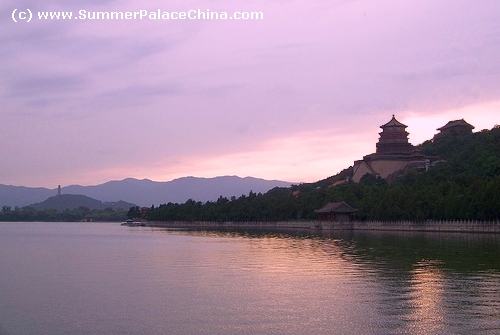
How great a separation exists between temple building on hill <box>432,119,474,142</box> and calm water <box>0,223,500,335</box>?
7481 cm

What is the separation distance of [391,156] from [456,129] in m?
16.1

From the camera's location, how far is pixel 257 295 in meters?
18.2

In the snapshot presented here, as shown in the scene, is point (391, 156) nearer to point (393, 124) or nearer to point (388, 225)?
point (393, 124)

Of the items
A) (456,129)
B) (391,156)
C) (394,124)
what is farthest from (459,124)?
(391,156)

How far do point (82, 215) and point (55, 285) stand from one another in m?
171

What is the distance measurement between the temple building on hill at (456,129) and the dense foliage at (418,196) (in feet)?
5.75

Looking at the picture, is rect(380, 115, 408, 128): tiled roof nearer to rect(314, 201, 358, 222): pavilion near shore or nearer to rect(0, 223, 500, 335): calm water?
rect(314, 201, 358, 222): pavilion near shore

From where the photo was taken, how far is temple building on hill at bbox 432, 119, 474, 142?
10025 cm

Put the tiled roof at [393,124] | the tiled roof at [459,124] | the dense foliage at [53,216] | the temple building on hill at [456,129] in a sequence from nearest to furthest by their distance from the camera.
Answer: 1. the tiled roof at [393,124]
2. the temple building on hill at [456,129]
3. the tiled roof at [459,124]
4. the dense foliage at [53,216]

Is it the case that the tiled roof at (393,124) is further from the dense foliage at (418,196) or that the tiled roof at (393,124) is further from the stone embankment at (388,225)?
the stone embankment at (388,225)

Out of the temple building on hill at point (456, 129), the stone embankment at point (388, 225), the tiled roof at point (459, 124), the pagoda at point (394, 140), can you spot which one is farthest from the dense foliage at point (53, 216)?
the tiled roof at point (459, 124)

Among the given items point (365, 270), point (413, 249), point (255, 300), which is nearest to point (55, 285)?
point (255, 300)

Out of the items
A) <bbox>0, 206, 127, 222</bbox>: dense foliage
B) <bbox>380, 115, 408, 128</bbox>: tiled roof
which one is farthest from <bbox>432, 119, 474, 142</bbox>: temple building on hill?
<bbox>0, 206, 127, 222</bbox>: dense foliage

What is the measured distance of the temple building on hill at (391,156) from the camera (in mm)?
90438
